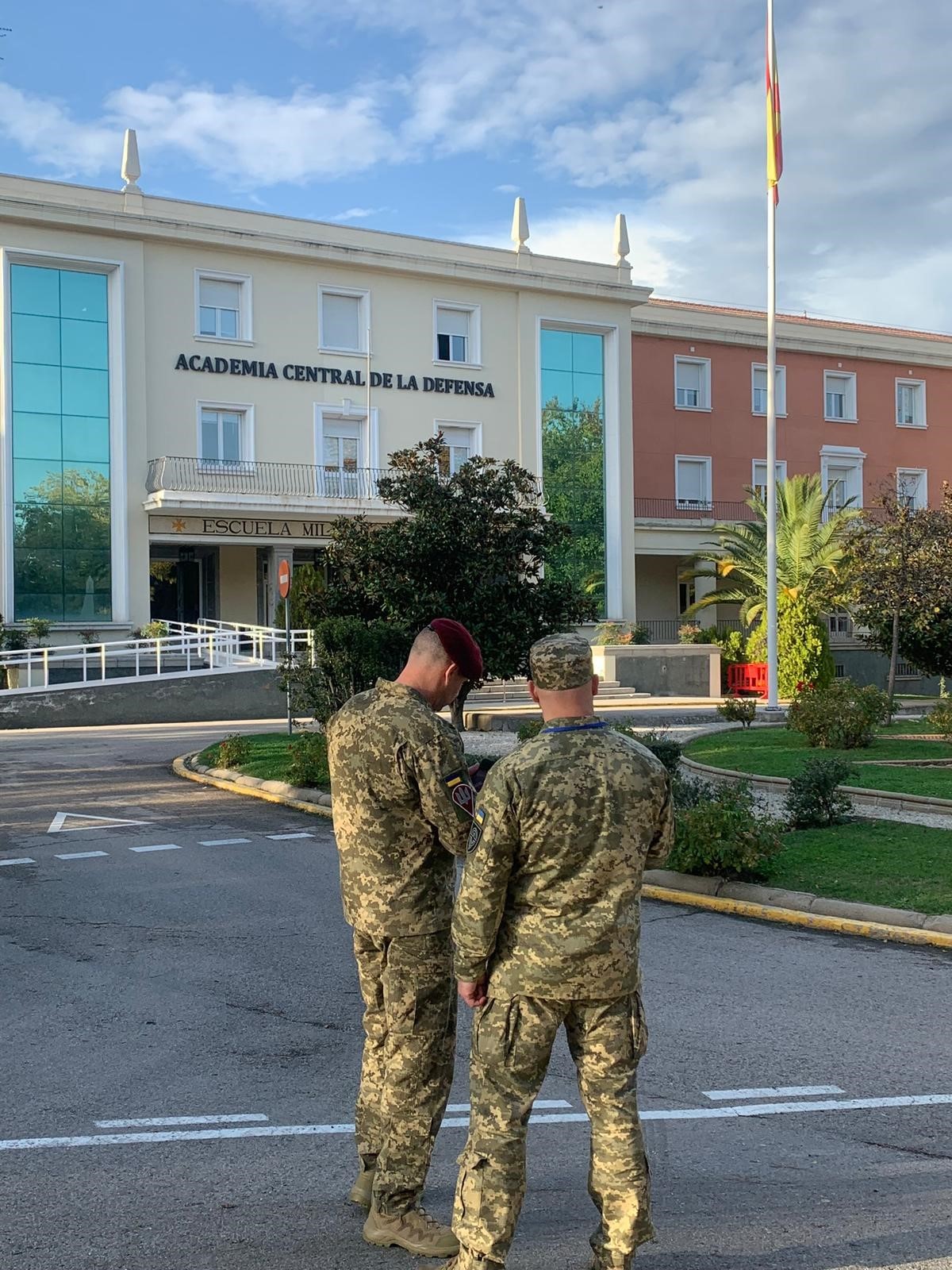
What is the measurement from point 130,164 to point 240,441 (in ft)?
26.4

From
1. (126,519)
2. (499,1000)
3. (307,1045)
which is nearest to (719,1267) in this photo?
(499,1000)

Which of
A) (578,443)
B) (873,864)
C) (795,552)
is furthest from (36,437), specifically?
(873,864)

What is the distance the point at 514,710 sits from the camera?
25688 millimetres

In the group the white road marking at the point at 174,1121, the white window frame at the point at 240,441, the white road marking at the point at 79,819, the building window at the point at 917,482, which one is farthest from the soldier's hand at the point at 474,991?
the building window at the point at 917,482

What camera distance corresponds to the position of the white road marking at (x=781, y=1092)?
16.9 ft

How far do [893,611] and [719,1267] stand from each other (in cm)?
2333

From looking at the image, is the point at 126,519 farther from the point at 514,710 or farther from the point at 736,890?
the point at 736,890

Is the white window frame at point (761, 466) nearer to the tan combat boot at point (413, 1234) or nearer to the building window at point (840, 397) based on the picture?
the building window at point (840, 397)

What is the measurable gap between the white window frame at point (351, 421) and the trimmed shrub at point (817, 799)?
89.0 ft

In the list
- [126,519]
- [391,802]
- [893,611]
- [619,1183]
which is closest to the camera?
[619,1183]

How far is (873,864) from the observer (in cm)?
965

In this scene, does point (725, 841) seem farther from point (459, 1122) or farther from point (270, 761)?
point (270, 761)

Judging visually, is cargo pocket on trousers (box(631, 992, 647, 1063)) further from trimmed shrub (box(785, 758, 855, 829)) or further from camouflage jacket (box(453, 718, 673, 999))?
trimmed shrub (box(785, 758, 855, 829))

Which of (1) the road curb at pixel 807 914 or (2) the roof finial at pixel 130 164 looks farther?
(2) the roof finial at pixel 130 164
